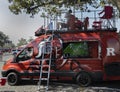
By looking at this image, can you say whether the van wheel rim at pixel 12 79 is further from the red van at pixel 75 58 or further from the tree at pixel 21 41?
the tree at pixel 21 41

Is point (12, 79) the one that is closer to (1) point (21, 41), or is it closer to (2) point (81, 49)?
(2) point (81, 49)

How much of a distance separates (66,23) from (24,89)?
4020mm

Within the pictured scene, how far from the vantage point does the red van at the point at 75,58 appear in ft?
52.9

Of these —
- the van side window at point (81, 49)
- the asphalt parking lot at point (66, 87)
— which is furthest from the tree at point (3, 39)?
the van side window at point (81, 49)

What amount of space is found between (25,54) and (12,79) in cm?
136

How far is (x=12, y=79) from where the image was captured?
17.2 metres

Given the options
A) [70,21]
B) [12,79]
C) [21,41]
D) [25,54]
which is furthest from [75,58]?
[21,41]

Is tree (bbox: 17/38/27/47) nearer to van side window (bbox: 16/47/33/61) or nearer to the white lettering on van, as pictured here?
van side window (bbox: 16/47/33/61)

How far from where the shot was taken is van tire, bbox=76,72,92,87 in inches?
637

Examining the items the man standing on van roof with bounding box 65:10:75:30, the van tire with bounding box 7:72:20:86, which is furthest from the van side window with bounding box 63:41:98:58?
the van tire with bounding box 7:72:20:86

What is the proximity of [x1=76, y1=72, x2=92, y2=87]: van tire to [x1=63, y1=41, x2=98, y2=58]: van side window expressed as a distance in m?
0.85

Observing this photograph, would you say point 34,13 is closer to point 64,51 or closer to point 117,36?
point 64,51

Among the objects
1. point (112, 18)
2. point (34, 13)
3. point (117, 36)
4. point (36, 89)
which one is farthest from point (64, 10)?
point (36, 89)

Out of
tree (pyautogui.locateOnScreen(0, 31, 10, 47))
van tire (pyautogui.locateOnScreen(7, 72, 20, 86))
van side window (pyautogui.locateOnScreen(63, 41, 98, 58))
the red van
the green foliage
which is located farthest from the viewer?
the green foliage
